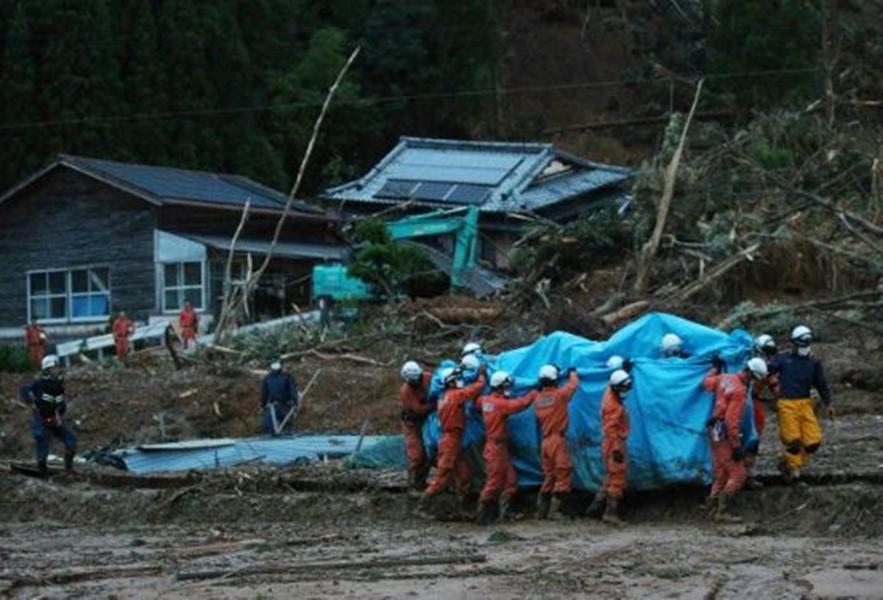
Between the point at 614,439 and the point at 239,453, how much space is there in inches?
307

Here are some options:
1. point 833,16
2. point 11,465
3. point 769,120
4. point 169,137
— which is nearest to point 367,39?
point 169,137

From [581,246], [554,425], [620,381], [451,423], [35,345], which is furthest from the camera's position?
[35,345]

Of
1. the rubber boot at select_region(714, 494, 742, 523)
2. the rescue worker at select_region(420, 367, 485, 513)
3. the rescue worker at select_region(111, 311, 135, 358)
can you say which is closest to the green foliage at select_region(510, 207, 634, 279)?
the rescue worker at select_region(111, 311, 135, 358)

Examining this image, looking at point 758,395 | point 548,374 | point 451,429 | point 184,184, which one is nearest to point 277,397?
point 451,429

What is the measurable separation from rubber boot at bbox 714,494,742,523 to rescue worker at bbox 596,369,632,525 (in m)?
1.01

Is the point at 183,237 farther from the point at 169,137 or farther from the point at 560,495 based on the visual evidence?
the point at 560,495

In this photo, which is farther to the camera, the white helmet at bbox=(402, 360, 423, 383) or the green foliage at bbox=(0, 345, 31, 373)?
the green foliage at bbox=(0, 345, 31, 373)

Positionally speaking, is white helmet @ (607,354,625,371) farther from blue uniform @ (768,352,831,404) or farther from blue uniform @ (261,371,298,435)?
blue uniform @ (261,371,298,435)

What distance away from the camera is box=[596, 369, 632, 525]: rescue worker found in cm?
1870

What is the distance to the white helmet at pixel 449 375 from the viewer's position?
1978 centimetres

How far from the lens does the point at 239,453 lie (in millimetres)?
25094

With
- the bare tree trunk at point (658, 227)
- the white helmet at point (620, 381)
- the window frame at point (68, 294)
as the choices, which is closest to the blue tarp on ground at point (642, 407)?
the white helmet at point (620, 381)

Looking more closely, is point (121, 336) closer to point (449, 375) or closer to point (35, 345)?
point (35, 345)

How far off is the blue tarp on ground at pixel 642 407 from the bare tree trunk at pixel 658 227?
37.9 ft
